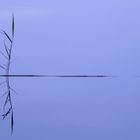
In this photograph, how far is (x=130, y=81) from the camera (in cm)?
194

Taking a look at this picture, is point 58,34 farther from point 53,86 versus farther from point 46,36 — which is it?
point 53,86

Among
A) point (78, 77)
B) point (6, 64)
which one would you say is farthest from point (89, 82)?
point (6, 64)

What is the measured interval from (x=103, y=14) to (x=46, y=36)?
0.23 meters

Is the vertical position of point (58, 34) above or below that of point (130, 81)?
above

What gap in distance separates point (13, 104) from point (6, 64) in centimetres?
16

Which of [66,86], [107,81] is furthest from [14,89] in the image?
[107,81]

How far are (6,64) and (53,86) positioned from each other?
0.66ft

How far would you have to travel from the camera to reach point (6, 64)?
1.96 metres

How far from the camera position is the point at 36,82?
6.40ft

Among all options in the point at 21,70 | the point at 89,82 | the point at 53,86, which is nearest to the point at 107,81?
the point at 89,82

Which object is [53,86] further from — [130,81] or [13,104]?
[130,81]

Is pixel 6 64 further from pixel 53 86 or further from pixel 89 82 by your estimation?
pixel 89 82

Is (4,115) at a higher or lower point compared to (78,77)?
lower

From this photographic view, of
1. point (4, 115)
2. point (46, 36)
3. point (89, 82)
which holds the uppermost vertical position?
point (46, 36)
